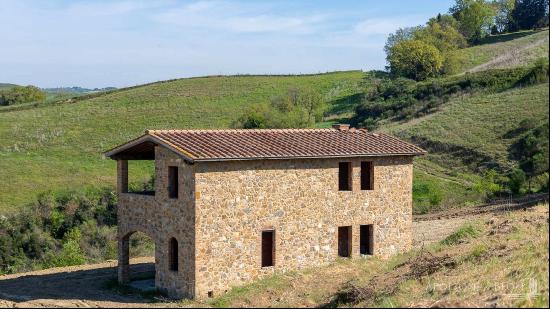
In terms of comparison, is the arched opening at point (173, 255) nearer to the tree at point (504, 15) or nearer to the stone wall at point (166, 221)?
the stone wall at point (166, 221)

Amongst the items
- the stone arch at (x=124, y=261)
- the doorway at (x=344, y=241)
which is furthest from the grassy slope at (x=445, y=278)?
the stone arch at (x=124, y=261)

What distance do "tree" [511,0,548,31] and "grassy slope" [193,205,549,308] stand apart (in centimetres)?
7225

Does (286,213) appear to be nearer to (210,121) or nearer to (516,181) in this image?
(516,181)

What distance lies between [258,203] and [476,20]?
7649 cm

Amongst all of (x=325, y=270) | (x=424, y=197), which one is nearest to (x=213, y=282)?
(x=325, y=270)

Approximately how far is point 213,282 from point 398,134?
95.9 ft

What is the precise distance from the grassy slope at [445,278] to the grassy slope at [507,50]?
39.1 m

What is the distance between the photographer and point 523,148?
37.1 metres

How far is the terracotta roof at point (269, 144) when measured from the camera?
61.9 ft

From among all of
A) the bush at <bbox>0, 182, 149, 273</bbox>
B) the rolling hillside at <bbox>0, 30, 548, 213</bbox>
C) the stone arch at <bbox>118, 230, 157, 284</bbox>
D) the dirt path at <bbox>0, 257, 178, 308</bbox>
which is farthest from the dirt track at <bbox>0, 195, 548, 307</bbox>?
the rolling hillside at <bbox>0, 30, 548, 213</bbox>

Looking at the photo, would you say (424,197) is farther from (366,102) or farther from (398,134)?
(366,102)

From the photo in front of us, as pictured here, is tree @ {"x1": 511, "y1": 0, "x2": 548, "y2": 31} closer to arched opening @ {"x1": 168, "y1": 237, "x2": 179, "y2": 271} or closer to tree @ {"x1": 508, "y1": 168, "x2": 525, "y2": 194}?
tree @ {"x1": 508, "y1": 168, "x2": 525, "y2": 194}

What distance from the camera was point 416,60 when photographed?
68.7m

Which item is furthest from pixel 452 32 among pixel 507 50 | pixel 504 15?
pixel 504 15
